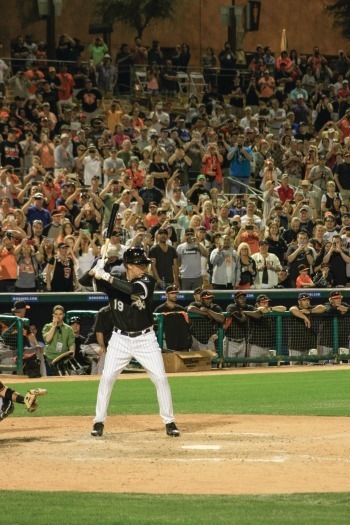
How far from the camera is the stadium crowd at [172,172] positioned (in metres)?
21.2

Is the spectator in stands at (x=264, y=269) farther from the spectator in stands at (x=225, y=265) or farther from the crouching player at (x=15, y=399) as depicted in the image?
the crouching player at (x=15, y=399)

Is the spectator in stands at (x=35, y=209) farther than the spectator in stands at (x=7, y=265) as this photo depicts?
Yes

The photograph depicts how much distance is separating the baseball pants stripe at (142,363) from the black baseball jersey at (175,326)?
770 cm

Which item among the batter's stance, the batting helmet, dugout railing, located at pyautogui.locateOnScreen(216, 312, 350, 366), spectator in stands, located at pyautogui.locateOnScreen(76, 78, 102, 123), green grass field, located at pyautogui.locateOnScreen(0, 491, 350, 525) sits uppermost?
spectator in stands, located at pyautogui.locateOnScreen(76, 78, 102, 123)

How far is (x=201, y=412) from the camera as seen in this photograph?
14.3m

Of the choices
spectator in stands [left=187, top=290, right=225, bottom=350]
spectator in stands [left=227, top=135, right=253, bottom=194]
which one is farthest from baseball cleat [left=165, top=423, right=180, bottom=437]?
spectator in stands [left=227, top=135, right=253, bottom=194]

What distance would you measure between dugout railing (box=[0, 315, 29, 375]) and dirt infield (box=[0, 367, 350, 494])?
528cm

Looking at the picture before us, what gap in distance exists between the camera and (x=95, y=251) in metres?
20.5

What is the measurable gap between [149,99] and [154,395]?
55.2 ft

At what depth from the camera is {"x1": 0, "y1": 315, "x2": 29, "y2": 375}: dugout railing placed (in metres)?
19.0

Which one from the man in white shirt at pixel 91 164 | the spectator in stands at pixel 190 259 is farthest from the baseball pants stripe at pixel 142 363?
the man in white shirt at pixel 91 164

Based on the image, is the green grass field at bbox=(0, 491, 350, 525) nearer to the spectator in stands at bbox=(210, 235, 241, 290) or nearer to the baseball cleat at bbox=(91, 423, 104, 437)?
the baseball cleat at bbox=(91, 423, 104, 437)

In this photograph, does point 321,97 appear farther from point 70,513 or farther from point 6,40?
point 70,513

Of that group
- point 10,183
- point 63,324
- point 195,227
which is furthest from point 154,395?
point 10,183
